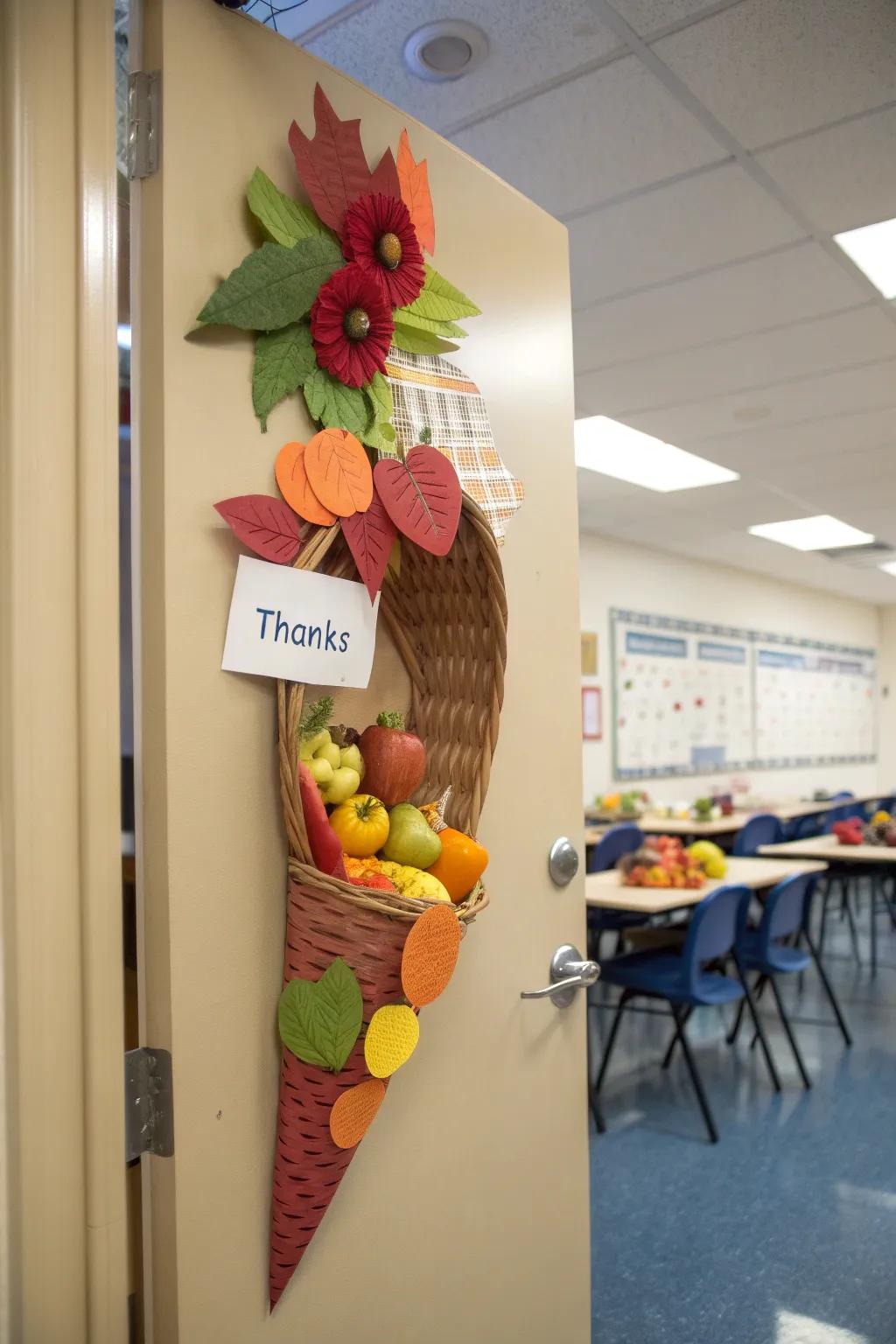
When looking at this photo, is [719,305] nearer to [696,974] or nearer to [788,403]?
[788,403]

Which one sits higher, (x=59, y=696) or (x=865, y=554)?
(x=865, y=554)

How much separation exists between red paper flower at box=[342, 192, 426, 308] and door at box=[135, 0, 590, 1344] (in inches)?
4.9

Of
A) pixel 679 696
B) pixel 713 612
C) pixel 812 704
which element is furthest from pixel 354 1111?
pixel 812 704

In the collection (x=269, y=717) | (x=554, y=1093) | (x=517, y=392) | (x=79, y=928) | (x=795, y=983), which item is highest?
(x=517, y=392)

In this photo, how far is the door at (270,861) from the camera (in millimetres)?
1045

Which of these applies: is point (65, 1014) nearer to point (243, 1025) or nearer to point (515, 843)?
point (243, 1025)

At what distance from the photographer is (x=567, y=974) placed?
1.54 metres

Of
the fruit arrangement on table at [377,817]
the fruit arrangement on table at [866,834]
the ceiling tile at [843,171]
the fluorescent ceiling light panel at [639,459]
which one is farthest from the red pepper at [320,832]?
the fruit arrangement on table at [866,834]

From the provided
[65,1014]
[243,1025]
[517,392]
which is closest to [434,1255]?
[243,1025]

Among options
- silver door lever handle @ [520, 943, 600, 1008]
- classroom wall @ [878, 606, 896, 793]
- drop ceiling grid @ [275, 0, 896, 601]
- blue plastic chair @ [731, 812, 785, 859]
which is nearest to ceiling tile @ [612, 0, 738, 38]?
drop ceiling grid @ [275, 0, 896, 601]

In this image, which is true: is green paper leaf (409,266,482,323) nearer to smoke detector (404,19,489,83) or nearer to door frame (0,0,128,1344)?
door frame (0,0,128,1344)

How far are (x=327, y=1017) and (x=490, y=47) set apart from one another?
6.35 ft

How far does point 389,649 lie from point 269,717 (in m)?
0.26

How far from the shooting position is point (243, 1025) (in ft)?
3.61
